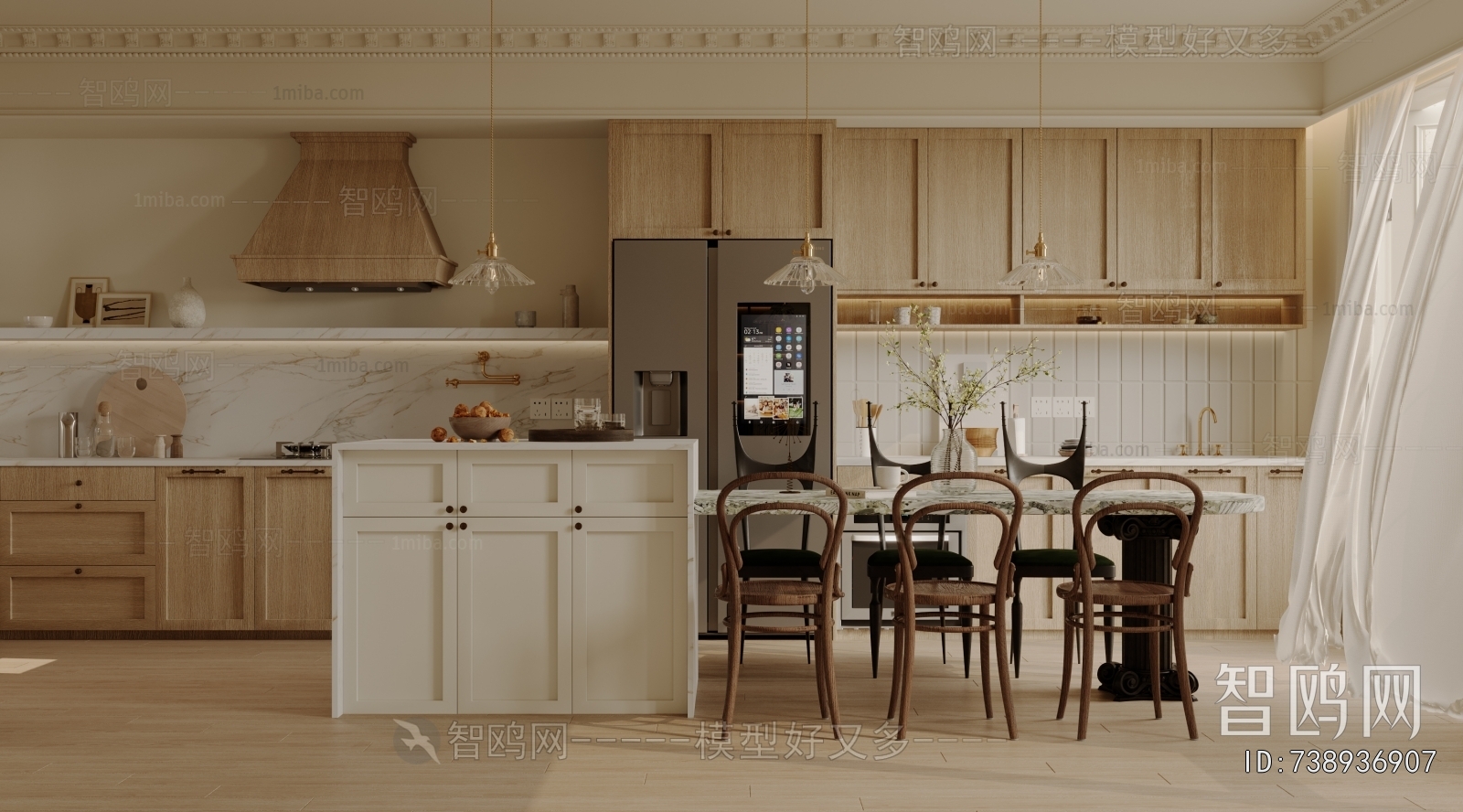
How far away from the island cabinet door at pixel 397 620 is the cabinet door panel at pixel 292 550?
4.86ft

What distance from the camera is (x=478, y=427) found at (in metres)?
3.63

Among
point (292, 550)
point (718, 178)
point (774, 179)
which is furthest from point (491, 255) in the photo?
point (292, 550)

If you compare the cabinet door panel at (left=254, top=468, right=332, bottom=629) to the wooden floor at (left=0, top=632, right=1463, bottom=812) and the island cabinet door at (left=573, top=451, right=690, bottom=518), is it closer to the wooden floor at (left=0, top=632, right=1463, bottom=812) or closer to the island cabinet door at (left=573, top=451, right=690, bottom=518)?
the wooden floor at (left=0, top=632, right=1463, bottom=812)

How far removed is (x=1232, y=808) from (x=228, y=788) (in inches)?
110

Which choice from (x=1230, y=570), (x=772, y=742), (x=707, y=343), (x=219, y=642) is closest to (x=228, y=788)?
(x=772, y=742)

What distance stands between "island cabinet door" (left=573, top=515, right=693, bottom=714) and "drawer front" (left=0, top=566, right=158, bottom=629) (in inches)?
105

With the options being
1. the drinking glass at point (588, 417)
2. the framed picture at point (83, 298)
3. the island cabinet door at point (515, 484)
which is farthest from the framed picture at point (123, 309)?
the drinking glass at point (588, 417)

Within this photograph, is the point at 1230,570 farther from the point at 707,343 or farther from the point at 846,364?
the point at 707,343

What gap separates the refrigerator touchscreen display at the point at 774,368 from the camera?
4.84m

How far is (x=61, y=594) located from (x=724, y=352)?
3.43 meters

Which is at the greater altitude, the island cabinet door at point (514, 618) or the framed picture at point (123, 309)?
the framed picture at point (123, 309)

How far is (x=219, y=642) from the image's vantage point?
4844 mm

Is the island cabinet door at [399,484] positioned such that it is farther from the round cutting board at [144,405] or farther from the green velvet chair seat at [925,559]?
the round cutting board at [144,405]

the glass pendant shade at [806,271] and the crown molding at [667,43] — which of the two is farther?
the crown molding at [667,43]
